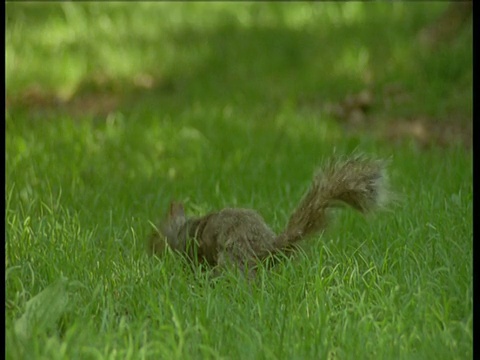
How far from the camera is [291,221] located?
4.22m

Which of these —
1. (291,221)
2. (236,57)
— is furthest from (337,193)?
(236,57)

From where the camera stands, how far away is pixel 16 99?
8.62 m

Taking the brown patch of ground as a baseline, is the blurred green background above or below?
above

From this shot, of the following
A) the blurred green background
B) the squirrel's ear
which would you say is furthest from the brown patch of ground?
the squirrel's ear

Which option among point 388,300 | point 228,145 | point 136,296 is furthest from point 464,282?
point 228,145

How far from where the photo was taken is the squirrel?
4031mm

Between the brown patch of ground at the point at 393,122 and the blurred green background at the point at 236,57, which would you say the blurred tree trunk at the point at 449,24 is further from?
the brown patch of ground at the point at 393,122

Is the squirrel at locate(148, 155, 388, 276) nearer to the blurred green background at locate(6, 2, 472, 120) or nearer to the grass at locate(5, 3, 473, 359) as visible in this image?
the grass at locate(5, 3, 473, 359)

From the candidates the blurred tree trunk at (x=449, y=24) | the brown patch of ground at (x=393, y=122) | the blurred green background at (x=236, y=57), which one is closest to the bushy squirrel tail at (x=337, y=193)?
the brown patch of ground at (x=393, y=122)

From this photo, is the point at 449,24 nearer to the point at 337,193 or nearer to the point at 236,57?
the point at 236,57

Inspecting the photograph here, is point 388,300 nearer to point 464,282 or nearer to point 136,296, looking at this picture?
point 464,282

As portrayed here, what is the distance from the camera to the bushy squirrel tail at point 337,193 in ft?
13.2

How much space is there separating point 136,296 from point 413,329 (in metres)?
1.00

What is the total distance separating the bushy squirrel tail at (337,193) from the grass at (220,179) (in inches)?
4.6
